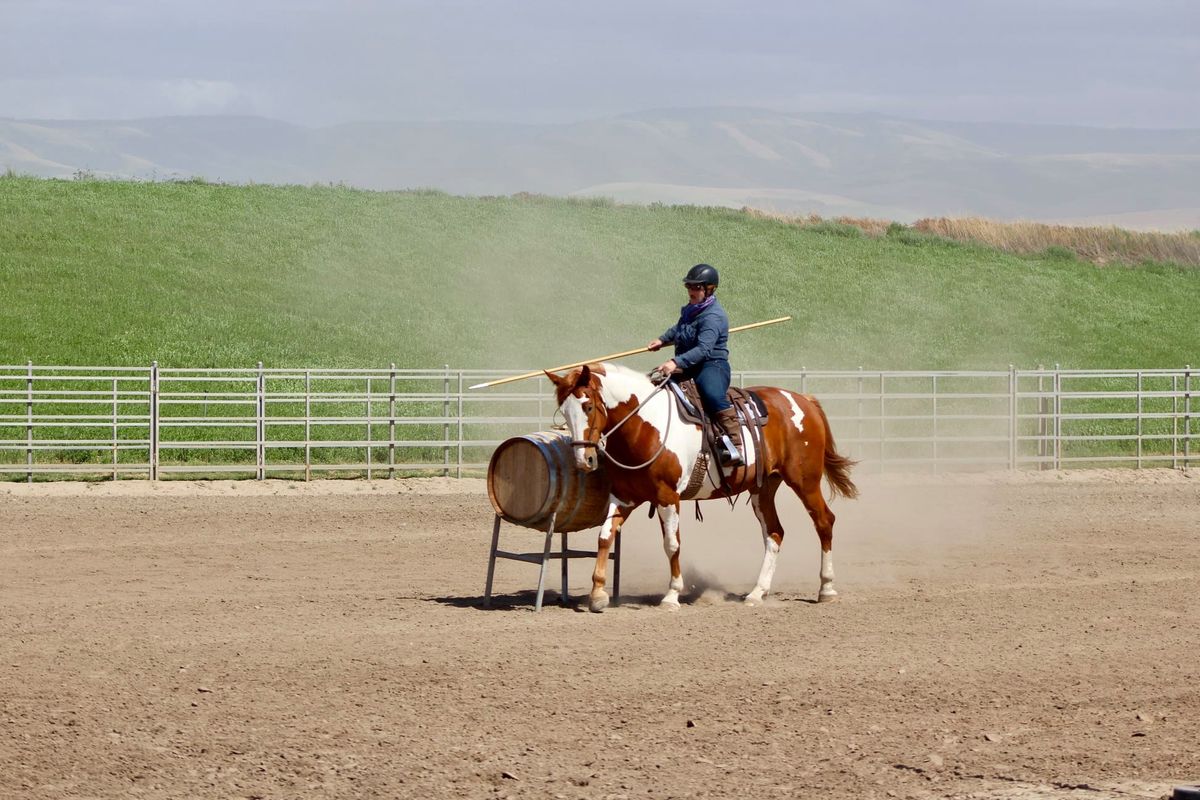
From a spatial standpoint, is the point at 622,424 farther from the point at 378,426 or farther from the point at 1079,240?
the point at 1079,240

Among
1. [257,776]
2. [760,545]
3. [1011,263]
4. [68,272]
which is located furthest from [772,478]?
[1011,263]

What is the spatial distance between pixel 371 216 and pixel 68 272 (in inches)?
532

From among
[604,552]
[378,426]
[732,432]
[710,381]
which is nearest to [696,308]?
[710,381]

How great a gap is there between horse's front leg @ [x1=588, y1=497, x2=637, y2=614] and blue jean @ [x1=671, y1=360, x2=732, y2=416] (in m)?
0.98

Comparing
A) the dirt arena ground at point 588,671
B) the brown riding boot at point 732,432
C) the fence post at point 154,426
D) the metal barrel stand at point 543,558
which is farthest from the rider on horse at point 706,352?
the fence post at point 154,426

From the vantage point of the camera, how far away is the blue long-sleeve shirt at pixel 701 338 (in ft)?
33.9

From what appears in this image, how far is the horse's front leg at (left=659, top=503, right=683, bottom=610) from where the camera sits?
10.4 meters

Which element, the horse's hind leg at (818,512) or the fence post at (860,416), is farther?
the fence post at (860,416)

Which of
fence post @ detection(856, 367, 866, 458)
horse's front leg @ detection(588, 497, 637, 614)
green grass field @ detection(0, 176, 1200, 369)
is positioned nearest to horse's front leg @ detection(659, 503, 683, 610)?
horse's front leg @ detection(588, 497, 637, 614)

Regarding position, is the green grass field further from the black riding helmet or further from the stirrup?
the stirrup

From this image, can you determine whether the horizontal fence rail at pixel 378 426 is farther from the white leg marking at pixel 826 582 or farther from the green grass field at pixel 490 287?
the white leg marking at pixel 826 582

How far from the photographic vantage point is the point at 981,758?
6.52m

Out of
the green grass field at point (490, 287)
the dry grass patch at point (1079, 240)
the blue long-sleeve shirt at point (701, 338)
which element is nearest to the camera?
the blue long-sleeve shirt at point (701, 338)

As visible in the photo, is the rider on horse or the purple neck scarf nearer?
the rider on horse
